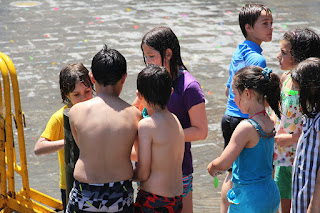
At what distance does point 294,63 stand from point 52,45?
7277 millimetres

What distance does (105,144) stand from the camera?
2.83 metres

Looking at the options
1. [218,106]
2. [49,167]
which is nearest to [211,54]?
[218,106]

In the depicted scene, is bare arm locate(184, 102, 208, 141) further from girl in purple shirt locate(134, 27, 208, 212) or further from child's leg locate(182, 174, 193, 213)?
child's leg locate(182, 174, 193, 213)

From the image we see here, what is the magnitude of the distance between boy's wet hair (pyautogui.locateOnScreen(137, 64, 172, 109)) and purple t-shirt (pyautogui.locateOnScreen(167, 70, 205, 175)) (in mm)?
515

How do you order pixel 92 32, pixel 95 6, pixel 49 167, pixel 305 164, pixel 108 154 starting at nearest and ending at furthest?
pixel 108 154, pixel 305 164, pixel 49 167, pixel 92 32, pixel 95 6

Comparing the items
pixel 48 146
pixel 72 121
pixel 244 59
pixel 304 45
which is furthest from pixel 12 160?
pixel 304 45

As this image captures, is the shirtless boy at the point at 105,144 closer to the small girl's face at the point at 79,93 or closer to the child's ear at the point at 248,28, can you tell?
the small girl's face at the point at 79,93

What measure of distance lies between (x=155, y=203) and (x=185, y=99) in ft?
2.68

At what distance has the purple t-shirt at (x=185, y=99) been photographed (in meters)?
3.46

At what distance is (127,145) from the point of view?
2.89 metres

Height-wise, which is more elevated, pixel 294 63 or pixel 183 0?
pixel 294 63

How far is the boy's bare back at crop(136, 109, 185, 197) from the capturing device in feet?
9.48

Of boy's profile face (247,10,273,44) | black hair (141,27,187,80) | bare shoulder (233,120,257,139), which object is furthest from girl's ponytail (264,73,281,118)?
boy's profile face (247,10,273,44)

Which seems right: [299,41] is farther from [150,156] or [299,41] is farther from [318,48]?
[150,156]
